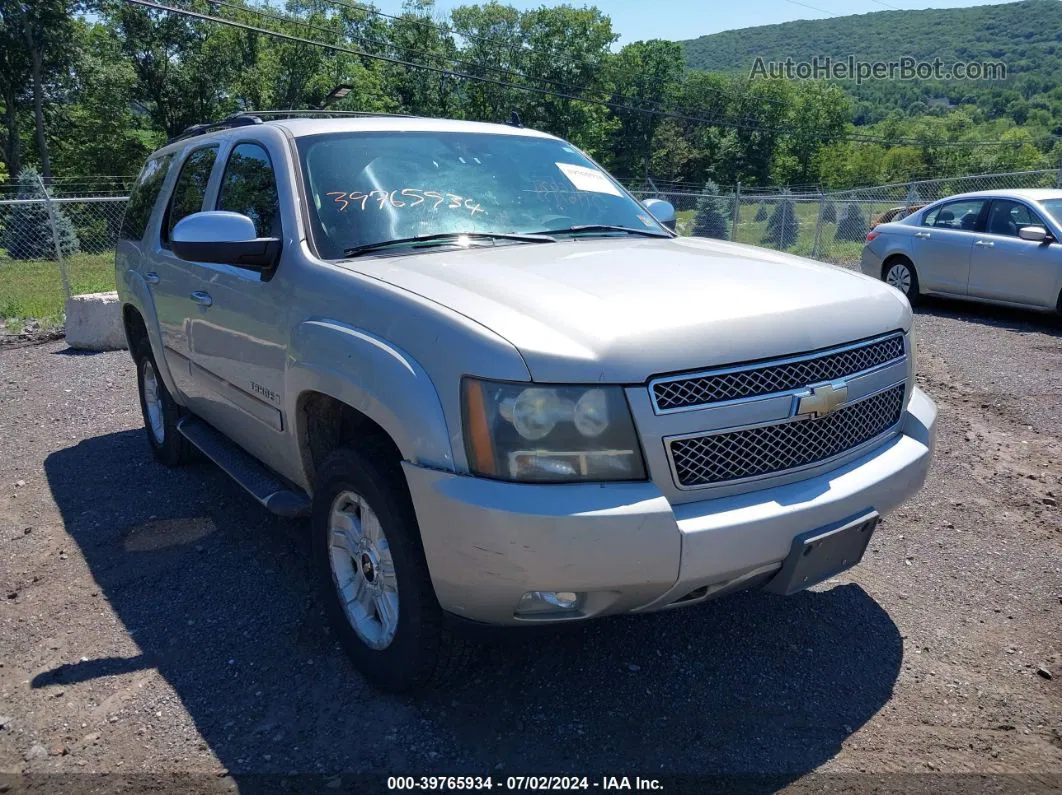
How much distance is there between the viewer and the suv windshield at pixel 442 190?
343 cm

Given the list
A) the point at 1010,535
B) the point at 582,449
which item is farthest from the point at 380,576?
the point at 1010,535

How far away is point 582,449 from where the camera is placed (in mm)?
2402

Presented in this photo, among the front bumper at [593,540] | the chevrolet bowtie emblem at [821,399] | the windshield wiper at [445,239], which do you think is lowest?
the front bumper at [593,540]

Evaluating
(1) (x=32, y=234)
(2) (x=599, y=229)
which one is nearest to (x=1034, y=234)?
(2) (x=599, y=229)

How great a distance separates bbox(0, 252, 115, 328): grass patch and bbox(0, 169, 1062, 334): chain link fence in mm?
14

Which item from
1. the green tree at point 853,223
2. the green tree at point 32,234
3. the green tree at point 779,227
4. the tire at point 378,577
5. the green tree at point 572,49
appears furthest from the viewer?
the green tree at point 572,49

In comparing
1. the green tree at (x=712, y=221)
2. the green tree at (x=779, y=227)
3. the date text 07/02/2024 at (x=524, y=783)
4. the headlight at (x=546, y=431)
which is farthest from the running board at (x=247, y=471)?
the green tree at (x=712, y=221)

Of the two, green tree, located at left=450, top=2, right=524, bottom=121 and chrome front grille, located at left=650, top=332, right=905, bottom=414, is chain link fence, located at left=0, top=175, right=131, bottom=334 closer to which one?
chrome front grille, located at left=650, top=332, right=905, bottom=414

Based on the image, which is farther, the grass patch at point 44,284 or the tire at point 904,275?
the grass patch at point 44,284

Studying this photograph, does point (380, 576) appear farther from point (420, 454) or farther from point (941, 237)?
point (941, 237)

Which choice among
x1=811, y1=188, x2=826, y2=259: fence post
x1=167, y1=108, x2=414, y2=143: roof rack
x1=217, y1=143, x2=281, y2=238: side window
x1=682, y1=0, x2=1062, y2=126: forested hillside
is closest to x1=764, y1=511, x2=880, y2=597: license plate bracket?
x1=217, y1=143, x2=281, y2=238: side window

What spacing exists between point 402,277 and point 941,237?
391 inches

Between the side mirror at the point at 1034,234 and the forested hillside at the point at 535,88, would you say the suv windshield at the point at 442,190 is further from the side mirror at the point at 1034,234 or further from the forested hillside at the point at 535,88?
the forested hillside at the point at 535,88

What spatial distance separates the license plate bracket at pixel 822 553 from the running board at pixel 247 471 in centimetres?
189
